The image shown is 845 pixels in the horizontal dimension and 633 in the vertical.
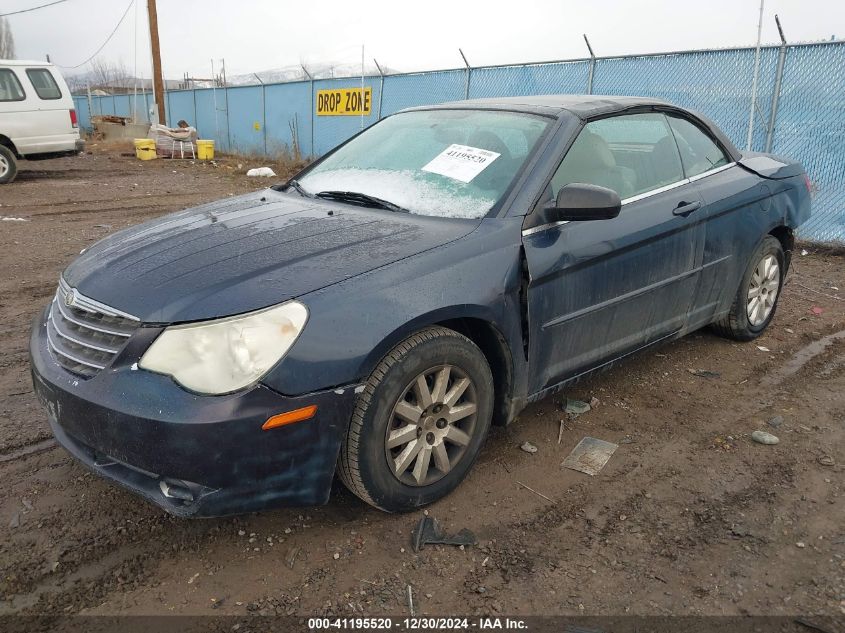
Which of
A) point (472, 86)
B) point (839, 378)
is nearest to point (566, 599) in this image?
point (839, 378)

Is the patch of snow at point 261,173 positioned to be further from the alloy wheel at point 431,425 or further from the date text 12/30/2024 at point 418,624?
the date text 12/30/2024 at point 418,624

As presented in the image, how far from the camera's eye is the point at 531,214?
288 cm

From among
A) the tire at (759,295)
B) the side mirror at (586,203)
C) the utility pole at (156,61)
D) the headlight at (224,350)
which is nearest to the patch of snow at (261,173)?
the utility pole at (156,61)

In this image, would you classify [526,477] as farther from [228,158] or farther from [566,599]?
[228,158]

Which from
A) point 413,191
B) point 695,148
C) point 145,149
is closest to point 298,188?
point 413,191

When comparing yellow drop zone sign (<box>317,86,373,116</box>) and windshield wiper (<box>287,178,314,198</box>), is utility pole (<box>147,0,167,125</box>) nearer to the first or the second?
yellow drop zone sign (<box>317,86,373,116</box>)

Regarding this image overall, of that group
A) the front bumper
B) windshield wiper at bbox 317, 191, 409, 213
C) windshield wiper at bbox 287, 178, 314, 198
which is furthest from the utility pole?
the front bumper

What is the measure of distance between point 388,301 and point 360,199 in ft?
3.31

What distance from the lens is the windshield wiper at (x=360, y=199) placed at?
312 centimetres

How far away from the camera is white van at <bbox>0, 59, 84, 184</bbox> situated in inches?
487

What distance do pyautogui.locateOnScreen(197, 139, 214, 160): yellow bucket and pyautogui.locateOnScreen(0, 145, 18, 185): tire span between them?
7.09 meters

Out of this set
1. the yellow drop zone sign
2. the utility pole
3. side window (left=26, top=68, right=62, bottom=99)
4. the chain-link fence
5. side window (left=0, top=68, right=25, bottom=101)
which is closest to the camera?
the chain-link fence

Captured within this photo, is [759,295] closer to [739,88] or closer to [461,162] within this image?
[461,162]

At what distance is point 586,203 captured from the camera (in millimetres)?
2809
